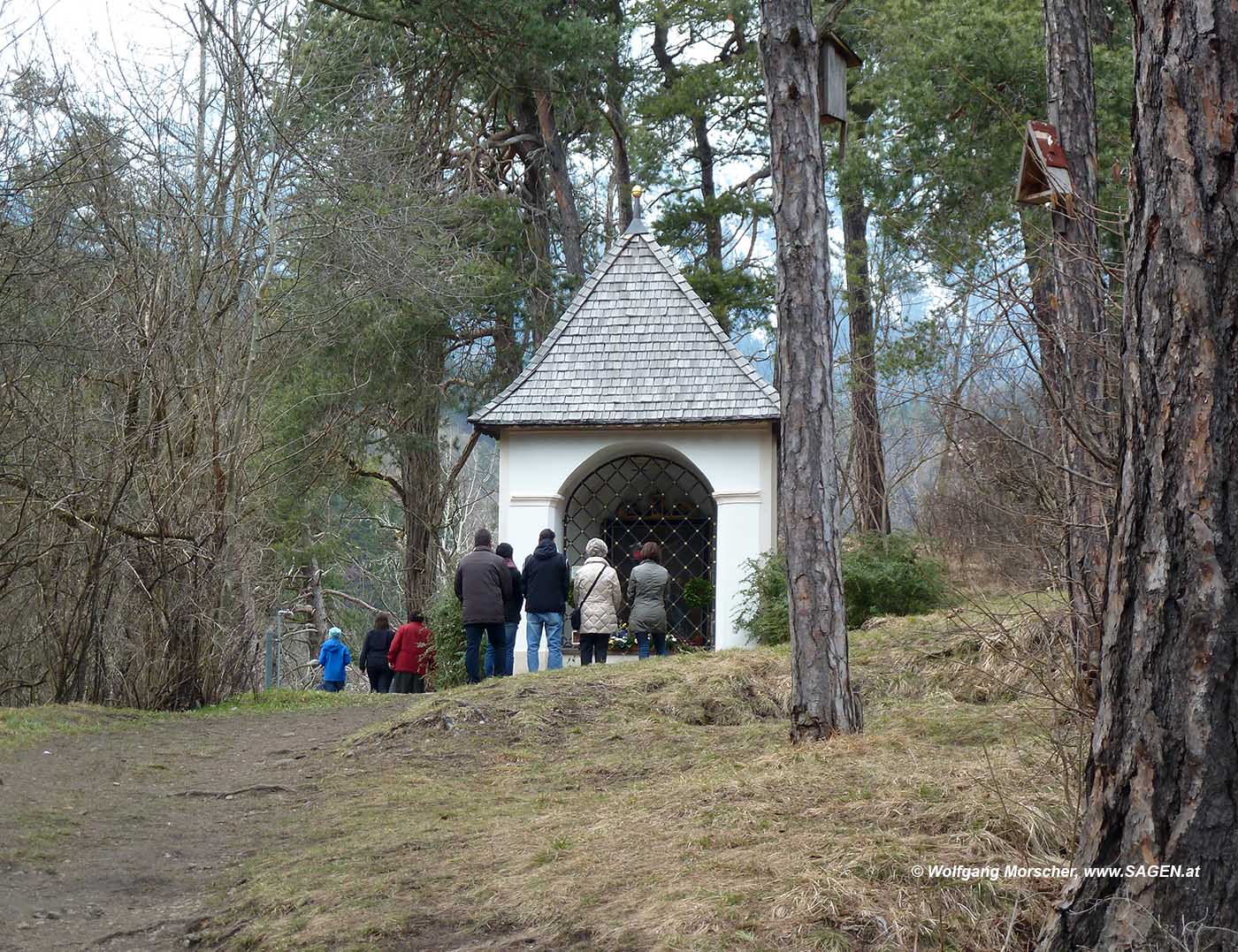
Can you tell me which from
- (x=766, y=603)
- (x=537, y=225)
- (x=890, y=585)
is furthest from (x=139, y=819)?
(x=537, y=225)

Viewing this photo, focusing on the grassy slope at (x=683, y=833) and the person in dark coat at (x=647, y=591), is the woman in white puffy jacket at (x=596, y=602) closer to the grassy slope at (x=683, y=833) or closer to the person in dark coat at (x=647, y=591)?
the person in dark coat at (x=647, y=591)

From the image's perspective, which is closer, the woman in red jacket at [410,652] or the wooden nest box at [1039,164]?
the wooden nest box at [1039,164]

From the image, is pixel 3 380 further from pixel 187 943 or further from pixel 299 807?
pixel 187 943

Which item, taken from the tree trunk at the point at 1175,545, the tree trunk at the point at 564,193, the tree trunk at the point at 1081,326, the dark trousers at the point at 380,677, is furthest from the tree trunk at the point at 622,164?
the tree trunk at the point at 1175,545

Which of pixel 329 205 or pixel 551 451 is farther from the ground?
pixel 329 205

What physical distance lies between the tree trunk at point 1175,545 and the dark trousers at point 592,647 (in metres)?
11.7

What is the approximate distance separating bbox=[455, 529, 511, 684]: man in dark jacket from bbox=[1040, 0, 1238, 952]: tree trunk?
34.3ft

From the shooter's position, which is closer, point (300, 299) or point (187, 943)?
point (187, 943)

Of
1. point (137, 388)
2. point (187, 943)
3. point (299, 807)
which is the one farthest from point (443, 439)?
point (187, 943)

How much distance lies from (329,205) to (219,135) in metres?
1.80

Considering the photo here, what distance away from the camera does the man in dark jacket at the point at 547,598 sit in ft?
47.4

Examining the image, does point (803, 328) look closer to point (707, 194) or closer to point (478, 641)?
point (478, 641)

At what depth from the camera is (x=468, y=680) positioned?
47.5 ft

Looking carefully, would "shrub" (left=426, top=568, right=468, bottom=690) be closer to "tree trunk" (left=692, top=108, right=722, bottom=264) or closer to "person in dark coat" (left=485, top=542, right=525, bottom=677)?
"person in dark coat" (left=485, top=542, right=525, bottom=677)
